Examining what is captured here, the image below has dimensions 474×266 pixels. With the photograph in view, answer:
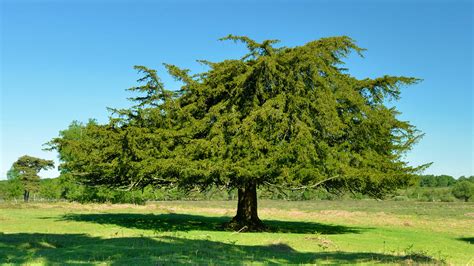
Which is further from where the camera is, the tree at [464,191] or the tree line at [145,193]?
the tree at [464,191]

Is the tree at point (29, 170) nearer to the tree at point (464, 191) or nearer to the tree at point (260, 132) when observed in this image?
the tree at point (260, 132)

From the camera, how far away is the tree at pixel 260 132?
2530 centimetres

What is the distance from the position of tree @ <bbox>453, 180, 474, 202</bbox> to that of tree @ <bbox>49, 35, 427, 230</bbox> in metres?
116

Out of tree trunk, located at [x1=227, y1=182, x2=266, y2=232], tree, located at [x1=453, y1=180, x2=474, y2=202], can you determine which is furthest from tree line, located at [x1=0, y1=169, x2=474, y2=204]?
tree trunk, located at [x1=227, y1=182, x2=266, y2=232]

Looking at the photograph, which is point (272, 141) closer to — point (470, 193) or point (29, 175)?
point (29, 175)

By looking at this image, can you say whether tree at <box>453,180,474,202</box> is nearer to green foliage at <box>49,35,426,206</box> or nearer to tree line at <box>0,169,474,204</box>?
tree line at <box>0,169,474,204</box>

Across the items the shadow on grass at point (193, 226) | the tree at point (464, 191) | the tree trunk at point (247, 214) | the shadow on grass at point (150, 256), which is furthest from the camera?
the tree at point (464, 191)

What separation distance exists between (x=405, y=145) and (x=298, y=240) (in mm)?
11005

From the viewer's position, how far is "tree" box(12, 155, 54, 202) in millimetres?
113438

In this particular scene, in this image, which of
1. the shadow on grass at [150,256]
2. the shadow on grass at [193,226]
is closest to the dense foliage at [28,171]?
the shadow on grass at [193,226]

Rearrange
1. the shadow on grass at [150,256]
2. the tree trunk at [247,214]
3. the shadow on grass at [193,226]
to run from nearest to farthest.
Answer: the shadow on grass at [150,256]
the tree trunk at [247,214]
the shadow on grass at [193,226]

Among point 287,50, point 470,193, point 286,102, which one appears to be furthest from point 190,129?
point 470,193

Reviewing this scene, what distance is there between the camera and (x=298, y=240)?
23281mm

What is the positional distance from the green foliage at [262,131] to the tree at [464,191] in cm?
11616
